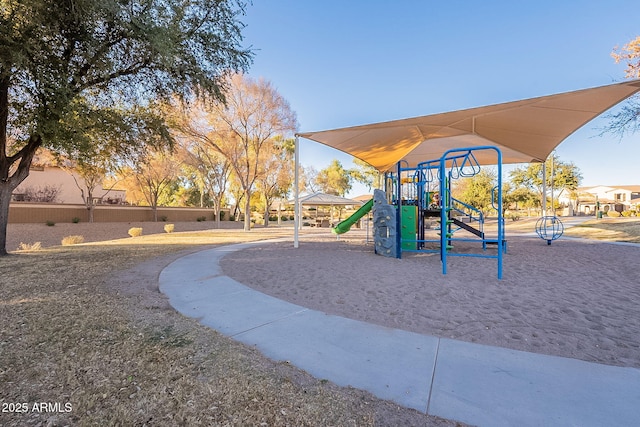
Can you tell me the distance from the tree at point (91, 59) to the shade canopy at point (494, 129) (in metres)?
4.02

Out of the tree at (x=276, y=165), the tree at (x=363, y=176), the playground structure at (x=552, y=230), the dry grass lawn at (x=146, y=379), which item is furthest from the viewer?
the tree at (x=363, y=176)

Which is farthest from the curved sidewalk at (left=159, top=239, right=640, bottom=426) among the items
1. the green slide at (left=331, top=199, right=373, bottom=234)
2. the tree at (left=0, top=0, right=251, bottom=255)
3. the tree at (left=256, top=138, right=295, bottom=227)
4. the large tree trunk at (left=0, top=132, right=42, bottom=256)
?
the tree at (left=256, top=138, right=295, bottom=227)

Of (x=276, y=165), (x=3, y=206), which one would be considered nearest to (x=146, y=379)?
(x=3, y=206)

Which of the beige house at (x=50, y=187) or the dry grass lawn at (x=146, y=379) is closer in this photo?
the dry grass lawn at (x=146, y=379)

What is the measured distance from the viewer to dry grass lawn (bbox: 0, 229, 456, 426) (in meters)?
2.04

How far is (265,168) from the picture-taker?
2730 cm

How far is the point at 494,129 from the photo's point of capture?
31.7 feet

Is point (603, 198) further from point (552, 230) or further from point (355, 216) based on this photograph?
point (355, 216)

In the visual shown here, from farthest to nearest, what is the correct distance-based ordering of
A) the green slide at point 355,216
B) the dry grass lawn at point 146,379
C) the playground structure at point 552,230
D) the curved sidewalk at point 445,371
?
1. the green slide at point 355,216
2. the playground structure at point 552,230
3. the curved sidewalk at point 445,371
4. the dry grass lawn at point 146,379

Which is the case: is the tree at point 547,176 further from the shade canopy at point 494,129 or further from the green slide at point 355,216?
the green slide at point 355,216

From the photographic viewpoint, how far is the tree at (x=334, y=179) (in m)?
49.0

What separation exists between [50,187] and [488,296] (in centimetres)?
3915

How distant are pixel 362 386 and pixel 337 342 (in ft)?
2.81

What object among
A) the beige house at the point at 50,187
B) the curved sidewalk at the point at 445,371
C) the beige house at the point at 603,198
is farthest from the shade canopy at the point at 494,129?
the beige house at the point at 603,198
